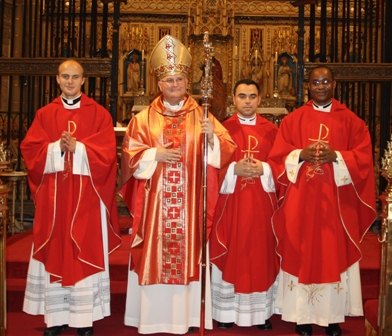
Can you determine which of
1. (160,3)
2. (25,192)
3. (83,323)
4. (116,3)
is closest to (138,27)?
(160,3)

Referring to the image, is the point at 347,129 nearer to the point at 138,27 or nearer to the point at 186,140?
the point at 186,140

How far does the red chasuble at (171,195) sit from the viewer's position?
5176mm

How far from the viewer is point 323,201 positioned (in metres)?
5.30

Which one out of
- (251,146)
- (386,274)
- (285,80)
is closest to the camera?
(386,274)

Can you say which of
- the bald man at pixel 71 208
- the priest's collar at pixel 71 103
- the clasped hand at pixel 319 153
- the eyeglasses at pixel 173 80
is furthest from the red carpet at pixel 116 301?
the eyeglasses at pixel 173 80

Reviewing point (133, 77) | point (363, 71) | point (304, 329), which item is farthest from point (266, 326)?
point (133, 77)

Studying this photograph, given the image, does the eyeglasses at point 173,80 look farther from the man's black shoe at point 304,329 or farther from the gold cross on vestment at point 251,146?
the man's black shoe at point 304,329

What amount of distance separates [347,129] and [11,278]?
3.50m

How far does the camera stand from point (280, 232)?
5.42 meters

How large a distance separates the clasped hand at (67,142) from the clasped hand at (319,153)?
1.83 meters

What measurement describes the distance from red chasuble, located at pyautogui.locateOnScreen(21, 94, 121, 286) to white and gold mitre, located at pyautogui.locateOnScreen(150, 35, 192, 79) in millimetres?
639

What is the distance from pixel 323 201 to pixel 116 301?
2.21 metres

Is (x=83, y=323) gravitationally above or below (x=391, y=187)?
below

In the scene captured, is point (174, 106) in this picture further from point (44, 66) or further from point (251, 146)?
point (44, 66)
